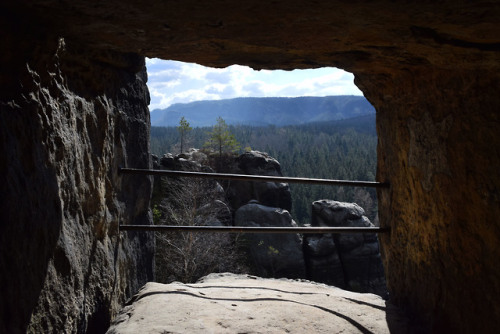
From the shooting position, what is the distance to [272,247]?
1966 cm

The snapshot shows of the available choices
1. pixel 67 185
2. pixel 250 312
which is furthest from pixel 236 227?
pixel 67 185

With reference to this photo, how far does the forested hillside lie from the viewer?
46.2 m

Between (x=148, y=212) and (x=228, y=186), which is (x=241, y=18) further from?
(x=228, y=186)

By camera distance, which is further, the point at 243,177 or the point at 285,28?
the point at 243,177

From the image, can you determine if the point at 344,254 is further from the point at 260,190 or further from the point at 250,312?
the point at 250,312

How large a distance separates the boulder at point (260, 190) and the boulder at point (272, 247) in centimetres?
137

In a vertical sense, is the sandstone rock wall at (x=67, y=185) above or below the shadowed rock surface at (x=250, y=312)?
above

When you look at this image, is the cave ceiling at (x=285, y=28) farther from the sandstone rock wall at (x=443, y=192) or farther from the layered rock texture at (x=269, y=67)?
the sandstone rock wall at (x=443, y=192)

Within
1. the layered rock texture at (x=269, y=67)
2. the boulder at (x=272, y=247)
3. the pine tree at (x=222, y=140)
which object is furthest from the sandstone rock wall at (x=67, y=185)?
the pine tree at (x=222, y=140)

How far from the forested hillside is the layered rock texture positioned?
27270 mm

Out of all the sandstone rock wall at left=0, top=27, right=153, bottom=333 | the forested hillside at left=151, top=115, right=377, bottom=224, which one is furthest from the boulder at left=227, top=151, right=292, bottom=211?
the sandstone rock wall at left=0, top=27, right=153, bottom=333

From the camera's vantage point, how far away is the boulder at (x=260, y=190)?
22047 mm

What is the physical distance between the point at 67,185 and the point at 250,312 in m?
1.13

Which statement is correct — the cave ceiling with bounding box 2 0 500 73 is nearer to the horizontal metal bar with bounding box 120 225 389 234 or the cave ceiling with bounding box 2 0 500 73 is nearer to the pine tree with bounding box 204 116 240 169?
the horizontal metal bar with bounding box 120 225 389 234
